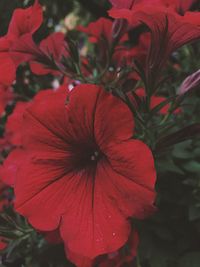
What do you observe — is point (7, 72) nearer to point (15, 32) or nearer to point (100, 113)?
point (15, 32)

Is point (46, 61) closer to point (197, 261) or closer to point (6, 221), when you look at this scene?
point (6, 221)

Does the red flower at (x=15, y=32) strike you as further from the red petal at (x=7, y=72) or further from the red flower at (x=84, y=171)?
the red flower at (x=84, y=171)

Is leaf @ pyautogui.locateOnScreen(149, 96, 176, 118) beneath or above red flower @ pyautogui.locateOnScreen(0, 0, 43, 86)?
beneath

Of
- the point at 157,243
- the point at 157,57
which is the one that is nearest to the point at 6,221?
the point at 157,243

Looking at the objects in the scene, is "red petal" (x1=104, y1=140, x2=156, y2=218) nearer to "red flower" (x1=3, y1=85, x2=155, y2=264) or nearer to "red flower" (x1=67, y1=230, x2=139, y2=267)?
"red flower" (x1=3, y1=85, x2=155, y2=264)

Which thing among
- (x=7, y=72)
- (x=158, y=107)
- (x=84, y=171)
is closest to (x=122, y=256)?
(x=84, y=171)

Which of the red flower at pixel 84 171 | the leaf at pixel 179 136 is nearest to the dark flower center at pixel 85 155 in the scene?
the red flower at pixel 84 171

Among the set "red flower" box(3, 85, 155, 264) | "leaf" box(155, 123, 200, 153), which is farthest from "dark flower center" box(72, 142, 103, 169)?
"leaf" box(155, 123, 200, 153)
